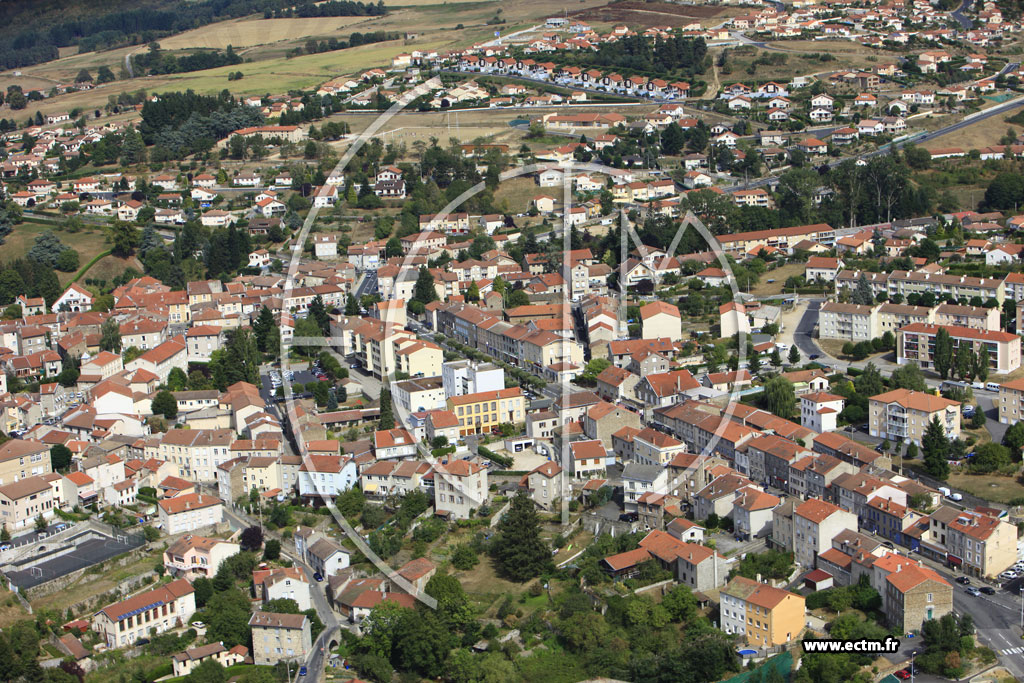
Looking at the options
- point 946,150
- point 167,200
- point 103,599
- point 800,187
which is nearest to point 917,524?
point 103,599

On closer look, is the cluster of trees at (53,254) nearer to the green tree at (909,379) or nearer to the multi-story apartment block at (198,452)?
the multi-story apartment block at (198,452)

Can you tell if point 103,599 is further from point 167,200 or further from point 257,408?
point 167,200

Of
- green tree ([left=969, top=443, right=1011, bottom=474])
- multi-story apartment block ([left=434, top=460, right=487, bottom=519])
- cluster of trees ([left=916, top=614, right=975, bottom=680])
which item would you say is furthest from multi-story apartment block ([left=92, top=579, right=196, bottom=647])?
green tree ([left=969, top=443, right=1011, bottom=474])

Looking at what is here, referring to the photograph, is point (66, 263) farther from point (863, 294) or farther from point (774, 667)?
point (774, 667)

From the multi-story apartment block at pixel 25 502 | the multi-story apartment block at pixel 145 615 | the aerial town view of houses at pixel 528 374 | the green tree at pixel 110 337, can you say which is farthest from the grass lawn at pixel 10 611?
the green tree at pixel 110 337

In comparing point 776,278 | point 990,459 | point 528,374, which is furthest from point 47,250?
point 990,459
